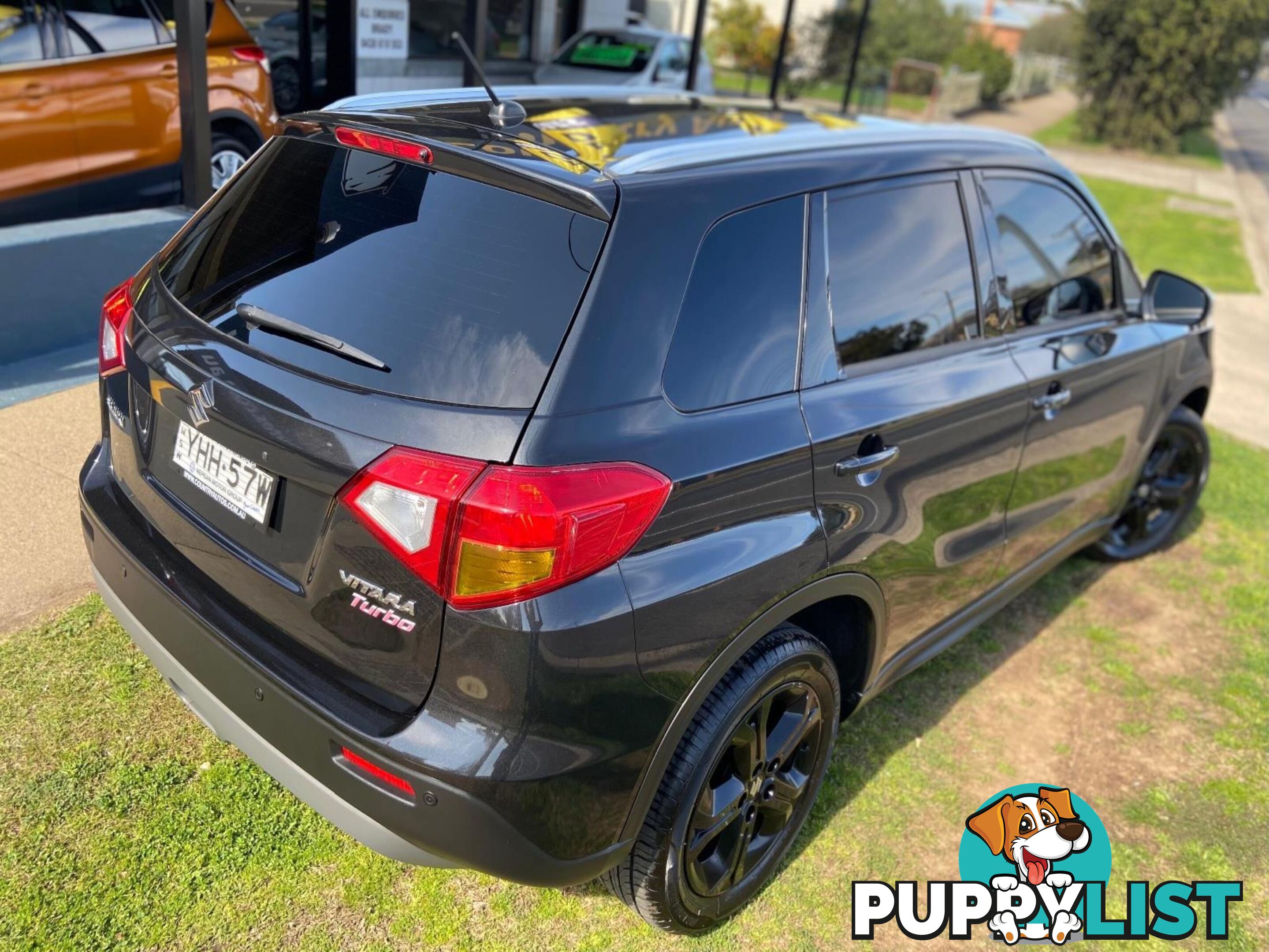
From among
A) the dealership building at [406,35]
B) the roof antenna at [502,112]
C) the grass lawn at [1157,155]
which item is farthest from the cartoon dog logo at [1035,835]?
the grass lawn at [1157,155]

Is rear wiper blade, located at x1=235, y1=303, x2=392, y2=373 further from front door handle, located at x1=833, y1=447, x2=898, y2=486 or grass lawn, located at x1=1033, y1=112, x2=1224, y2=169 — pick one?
grass lawn, located at x1=1033, y1=112, x2=1224, y2=169

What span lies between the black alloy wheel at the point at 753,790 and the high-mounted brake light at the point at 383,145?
1405mm

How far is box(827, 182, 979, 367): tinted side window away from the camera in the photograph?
2.59 m

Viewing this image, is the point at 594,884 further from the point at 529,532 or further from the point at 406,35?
the point at 406,35

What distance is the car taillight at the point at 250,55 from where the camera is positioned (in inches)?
276

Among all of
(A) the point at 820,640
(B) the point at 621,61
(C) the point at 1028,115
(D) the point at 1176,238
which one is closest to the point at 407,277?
(A) the point at 820,640

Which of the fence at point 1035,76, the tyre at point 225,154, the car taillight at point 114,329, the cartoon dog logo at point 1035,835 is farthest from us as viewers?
the fence at point 1035,76

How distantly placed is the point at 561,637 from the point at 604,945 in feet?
3.38

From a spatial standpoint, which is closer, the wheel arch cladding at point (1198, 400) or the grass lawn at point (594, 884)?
the grass lawn at point (594, 884)

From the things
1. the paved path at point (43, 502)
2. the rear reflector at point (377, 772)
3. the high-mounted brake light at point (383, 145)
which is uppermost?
the high-mounted brake light at point (383, 145)

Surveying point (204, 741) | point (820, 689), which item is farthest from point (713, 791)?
point (204, 741)

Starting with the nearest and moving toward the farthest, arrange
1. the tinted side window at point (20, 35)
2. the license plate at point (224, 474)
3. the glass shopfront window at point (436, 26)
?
the license plate at point (224, 474) < the tinted side window at point (20, 35) < the glass shopfront window at point (436, 26)

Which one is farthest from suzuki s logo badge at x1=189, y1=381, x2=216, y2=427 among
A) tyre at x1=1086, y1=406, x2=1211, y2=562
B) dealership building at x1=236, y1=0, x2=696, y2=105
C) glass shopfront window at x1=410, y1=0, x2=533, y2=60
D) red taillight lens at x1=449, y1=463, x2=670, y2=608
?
glass shopfront window at x1=410, y1=0, x2=533, y2=60

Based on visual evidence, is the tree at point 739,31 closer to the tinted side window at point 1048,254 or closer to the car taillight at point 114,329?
the tinted side window at point 1048,254
